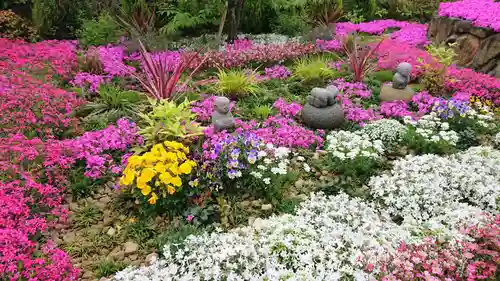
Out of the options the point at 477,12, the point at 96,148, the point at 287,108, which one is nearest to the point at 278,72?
the point at 287,108

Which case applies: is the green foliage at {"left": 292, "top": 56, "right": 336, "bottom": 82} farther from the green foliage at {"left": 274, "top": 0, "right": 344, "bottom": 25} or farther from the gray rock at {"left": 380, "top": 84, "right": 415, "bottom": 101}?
the green foliage at {"left": 274, "top": 0, "right": 344, "bottom": 25}

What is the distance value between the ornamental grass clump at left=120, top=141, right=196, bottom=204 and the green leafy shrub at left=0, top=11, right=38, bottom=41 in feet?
24.6

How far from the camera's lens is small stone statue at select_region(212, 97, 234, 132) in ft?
16.3

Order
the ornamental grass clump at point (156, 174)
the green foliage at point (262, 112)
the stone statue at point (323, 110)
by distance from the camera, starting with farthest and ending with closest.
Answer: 1. the green foliage at point (262, 112)
2. the stone statue at point (323, 110)
3. the ornamental grass clump at point (156, 174)

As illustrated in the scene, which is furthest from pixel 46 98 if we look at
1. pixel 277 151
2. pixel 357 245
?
pixel 357 245

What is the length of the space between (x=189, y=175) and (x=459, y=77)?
5737mm

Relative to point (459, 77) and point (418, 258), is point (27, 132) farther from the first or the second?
point (459, 77)

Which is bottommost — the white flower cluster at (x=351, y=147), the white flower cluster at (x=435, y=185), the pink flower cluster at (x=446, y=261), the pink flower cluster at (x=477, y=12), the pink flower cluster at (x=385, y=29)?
the pink flower cluster at (x=385, y=29)

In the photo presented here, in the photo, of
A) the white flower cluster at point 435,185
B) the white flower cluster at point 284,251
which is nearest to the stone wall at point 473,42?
the white flower cluster at point 435,185

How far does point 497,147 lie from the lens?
5.56 meters

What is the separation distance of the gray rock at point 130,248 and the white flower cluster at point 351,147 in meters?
2.45

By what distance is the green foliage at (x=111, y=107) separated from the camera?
576 cm

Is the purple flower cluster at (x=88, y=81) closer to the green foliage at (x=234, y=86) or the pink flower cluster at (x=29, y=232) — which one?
the green foliage at (x=234, y=86)

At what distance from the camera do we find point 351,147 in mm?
4820
